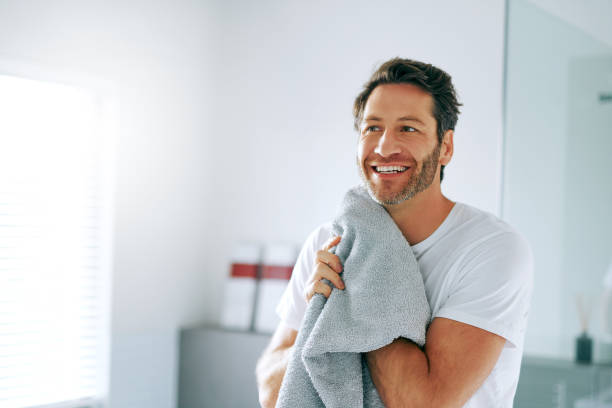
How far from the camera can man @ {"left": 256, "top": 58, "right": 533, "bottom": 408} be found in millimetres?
1037

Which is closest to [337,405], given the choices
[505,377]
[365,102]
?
[505,377]

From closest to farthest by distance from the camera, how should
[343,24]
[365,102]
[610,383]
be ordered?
1. [365,102]
2. [610,383]
3. [343,24]

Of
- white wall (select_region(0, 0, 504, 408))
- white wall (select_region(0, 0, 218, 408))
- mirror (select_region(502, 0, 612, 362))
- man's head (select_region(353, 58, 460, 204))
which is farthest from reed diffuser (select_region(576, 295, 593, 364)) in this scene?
white wall (select_region(0, 0, 218, 408))

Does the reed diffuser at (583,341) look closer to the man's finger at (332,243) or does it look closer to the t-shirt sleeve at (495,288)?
the t-shirt sleeve at (495,288)

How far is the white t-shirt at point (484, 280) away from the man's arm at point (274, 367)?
12.9 inches

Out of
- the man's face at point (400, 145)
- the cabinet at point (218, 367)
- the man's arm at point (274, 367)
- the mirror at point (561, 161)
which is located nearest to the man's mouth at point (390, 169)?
the man's face at point (400, 145)

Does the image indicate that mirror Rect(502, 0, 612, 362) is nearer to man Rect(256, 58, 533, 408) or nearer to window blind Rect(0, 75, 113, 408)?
man Rect(256, 58, 533, 408)

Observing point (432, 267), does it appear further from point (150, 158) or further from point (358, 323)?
point (150, 158)

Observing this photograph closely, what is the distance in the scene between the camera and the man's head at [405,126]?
47.4 inches

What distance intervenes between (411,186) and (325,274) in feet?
0.82

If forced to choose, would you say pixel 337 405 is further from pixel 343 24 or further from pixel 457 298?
pixel 343 24

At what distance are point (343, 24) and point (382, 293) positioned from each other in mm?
1691

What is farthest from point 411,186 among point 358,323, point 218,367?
point 218,367

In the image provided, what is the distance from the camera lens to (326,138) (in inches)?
100
